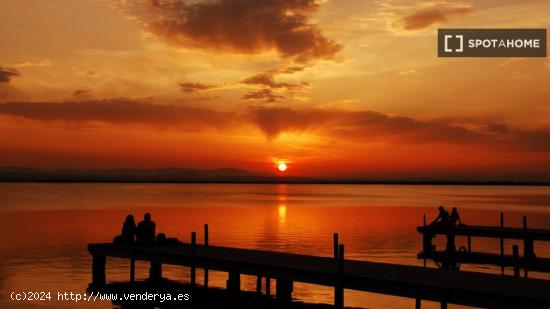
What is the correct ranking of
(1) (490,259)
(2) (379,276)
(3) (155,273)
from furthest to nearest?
(1) (490,259)
(3) (155,273)
(2) (379,276)

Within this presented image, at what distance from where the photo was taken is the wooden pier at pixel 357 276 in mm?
15734

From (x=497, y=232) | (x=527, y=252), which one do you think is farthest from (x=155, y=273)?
(x=497, y=232)

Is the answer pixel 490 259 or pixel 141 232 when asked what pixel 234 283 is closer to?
pixel 141 232

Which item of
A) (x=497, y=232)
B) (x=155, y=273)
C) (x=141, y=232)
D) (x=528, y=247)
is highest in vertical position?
(x=141, y=232)

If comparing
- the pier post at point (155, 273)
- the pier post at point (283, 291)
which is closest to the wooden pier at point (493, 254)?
the pier post at point (283, 291)

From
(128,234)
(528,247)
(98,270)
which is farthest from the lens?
(528,247)

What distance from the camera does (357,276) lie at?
1855 cm

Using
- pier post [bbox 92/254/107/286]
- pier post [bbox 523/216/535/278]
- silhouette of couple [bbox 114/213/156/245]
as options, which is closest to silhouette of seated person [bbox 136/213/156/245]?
silhouette of couple [bbox 114/213/156/245]

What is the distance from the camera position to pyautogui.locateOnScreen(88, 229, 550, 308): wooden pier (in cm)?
1573

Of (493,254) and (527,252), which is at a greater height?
(527,252)

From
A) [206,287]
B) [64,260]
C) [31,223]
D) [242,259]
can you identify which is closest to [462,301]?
[242,259]

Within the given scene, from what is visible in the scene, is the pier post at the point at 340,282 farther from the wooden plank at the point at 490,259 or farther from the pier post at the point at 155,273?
the wooden plank at the point at 490,259

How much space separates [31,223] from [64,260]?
33802 millimetres

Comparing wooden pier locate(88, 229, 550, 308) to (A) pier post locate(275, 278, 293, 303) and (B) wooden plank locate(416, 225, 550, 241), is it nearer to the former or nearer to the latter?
(A) pier post locate(275, 278, 293, 303)
